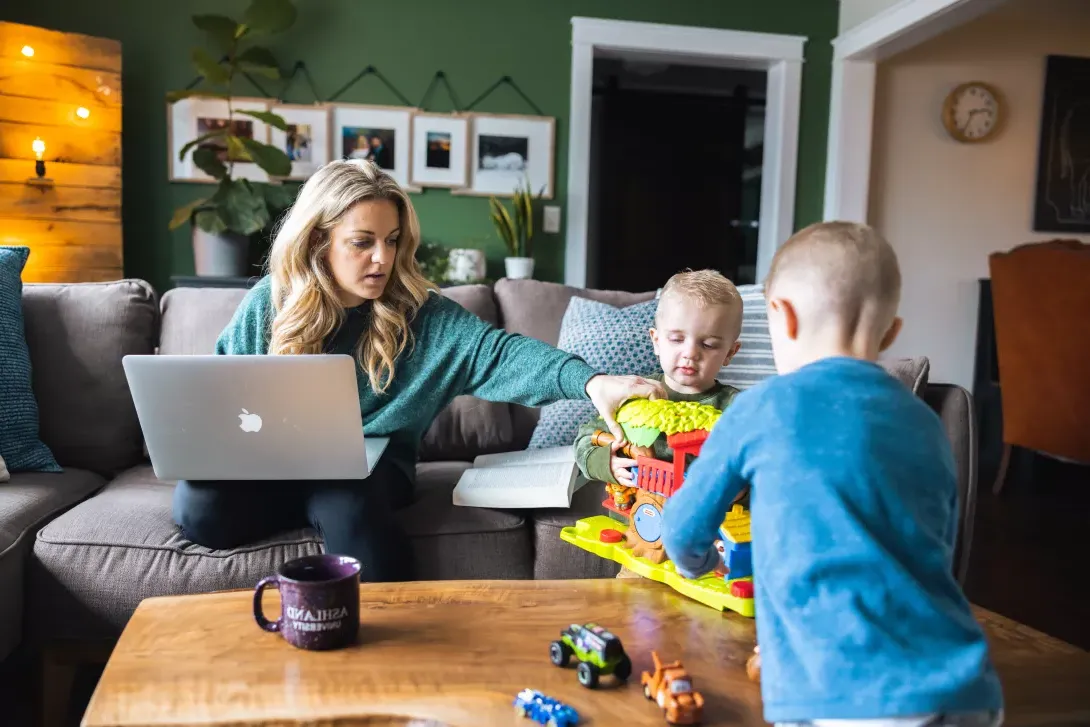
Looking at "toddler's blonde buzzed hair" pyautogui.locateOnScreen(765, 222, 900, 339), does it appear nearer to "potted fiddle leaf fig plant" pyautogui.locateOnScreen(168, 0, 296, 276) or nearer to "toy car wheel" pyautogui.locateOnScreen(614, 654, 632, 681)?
"toy car wheel" pyautogui.locateOnScreen(614, 654, 632, 681)

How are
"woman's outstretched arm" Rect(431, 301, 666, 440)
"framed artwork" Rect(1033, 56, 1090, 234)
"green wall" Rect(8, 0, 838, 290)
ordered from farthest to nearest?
1. "framed artwork" Rect(1033, 56, 1090, 234)
2. "green wall" Rect(8, 0, 838, 290)
3. "woman's outstretched arm" Rect(431, 301, 666, 440)

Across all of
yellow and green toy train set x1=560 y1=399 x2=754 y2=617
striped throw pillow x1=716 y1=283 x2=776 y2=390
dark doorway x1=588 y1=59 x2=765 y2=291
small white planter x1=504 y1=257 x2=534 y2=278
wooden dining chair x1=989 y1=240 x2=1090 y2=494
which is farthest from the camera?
dark doorway x1=588 y1=59 x2=765 y2=291

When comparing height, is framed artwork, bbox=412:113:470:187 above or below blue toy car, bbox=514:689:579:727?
above

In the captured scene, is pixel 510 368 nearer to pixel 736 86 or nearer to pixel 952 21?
pixel 952 21

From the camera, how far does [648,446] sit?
1262 millimetres

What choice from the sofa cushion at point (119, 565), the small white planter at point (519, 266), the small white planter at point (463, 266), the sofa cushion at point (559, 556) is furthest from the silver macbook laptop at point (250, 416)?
the small white planter at point (519, 266)

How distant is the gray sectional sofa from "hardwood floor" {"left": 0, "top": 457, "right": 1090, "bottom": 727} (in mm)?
309

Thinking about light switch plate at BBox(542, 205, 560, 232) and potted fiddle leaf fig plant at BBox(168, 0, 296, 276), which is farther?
light switch plate at BBox(542, 205, 560, 232)

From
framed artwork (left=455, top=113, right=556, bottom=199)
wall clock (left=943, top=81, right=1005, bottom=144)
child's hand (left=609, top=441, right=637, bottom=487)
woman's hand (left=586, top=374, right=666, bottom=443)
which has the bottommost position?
child's hand (left=609, top=441, right=637, bottom=487)

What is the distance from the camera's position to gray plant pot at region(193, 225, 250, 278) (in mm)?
3436

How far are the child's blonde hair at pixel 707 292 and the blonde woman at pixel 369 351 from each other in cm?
19

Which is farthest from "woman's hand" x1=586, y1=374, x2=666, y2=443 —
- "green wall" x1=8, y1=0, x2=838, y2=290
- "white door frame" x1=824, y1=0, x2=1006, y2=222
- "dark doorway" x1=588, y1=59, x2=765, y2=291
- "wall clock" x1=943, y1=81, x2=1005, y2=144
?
"dark doorway" x1=588, y1=59, x2=765, y2=291

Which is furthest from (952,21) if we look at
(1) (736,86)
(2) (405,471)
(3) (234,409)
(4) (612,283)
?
(3) (234,409)

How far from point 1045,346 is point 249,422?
310 cm
